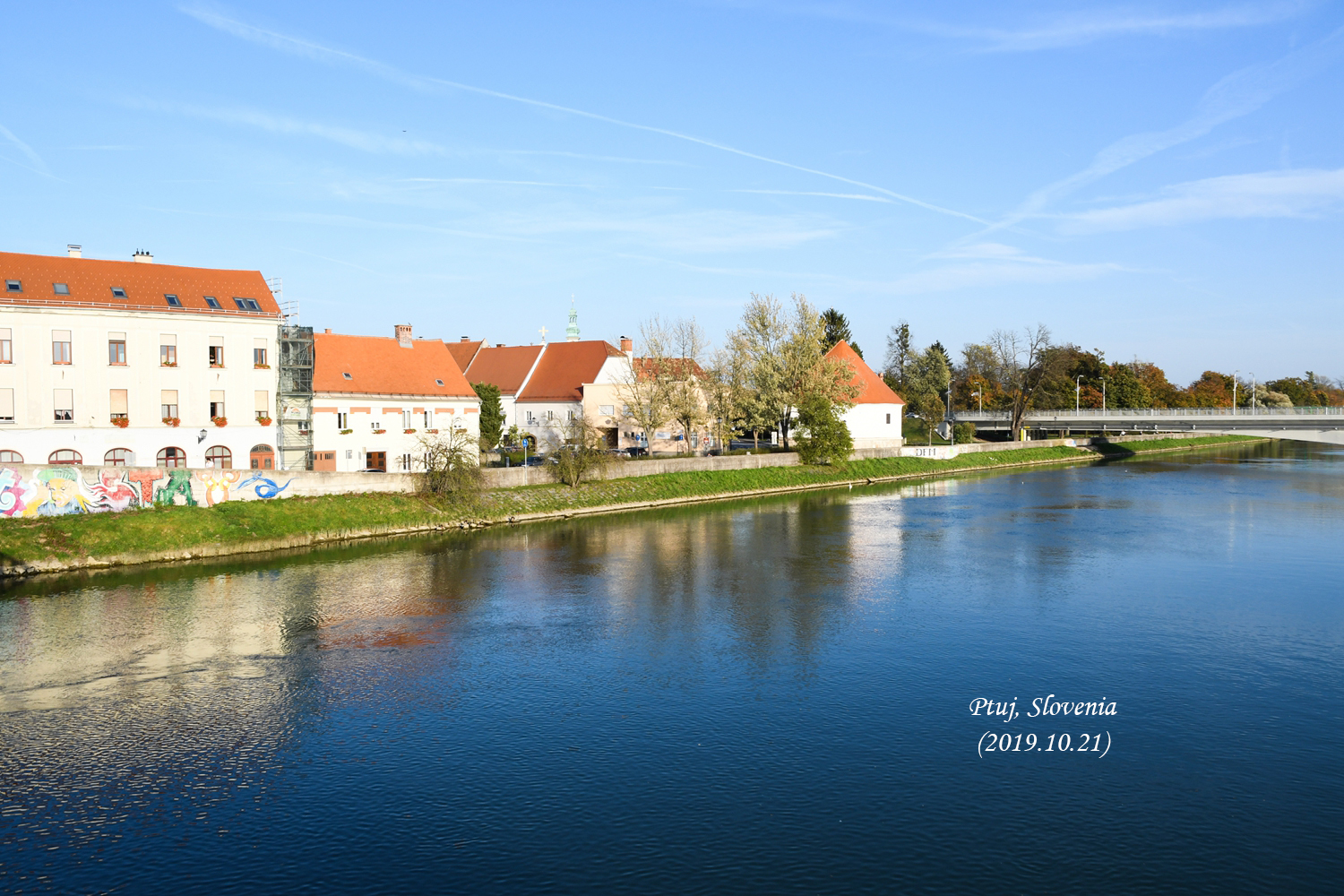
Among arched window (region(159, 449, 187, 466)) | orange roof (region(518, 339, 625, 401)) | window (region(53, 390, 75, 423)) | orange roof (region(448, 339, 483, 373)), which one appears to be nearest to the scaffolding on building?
arched window (region(159, 449, 187, 466))

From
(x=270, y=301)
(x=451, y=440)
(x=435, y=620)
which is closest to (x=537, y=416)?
(x=451, y=440)

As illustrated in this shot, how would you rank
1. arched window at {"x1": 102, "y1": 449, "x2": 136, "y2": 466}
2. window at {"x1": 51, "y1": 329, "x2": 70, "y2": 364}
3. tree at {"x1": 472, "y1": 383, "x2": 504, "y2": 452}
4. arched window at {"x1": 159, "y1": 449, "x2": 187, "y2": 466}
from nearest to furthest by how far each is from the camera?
window at {"x1": 51, "y1": 329, "x2": 70, "y2": 364}
arched window at {"x1": 102, "y1": 449, "x2": 136, "y2": 466}
arched window at {"x1": 159, "y1": 449, "x2": 187, "y2": 466}
tree at {"x1": 472, "y1": 383, "x2": 504, "y2": 452}

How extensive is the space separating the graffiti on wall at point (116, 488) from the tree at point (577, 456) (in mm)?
15094

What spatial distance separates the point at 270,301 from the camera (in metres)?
49.0

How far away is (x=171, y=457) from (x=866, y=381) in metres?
55.5

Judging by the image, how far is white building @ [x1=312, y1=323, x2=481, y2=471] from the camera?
170 ft

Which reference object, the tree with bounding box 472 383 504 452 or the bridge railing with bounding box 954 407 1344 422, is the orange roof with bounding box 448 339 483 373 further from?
the bridge railing with bounding box 954 407 1344 422

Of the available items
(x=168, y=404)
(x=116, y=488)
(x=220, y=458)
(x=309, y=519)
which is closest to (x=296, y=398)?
(x=220, y=458)

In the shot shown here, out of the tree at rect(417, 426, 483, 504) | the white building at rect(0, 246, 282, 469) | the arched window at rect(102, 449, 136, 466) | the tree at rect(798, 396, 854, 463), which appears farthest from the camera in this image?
the tree at rect(798, 396, 854, 463)

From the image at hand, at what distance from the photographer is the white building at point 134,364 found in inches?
1626

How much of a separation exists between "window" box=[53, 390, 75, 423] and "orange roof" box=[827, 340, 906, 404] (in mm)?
54671

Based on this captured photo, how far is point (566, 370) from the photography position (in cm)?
7631

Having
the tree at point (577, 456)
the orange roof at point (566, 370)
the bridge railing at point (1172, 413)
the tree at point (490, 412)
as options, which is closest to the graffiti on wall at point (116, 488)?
the tree at point (577, 456)

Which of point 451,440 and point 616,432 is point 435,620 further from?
point 616,432
